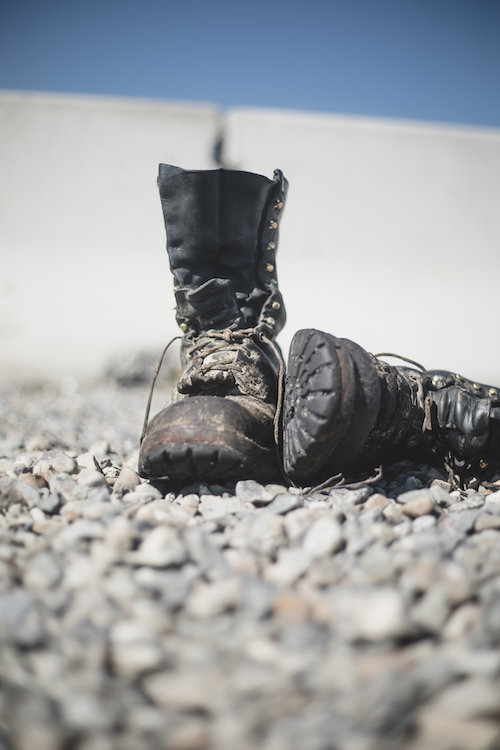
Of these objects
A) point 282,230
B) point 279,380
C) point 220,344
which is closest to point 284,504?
point 279,380

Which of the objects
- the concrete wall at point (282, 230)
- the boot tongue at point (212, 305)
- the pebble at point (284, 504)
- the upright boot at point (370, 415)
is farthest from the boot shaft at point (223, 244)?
the concrete wall at point (282, 230)

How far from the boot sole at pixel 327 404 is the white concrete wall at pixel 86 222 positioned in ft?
8.84

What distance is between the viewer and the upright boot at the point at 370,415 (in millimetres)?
836

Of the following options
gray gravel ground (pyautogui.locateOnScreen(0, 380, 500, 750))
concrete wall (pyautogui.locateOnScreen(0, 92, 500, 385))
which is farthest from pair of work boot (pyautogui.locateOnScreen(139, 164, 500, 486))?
concrete wall (pyautogui.locateOnScreen(0, 92, 500, 385))

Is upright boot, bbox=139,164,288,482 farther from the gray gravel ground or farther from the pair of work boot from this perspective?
the gray gravel ground

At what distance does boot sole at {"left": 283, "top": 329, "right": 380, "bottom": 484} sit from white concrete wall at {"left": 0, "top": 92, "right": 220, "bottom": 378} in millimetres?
2695

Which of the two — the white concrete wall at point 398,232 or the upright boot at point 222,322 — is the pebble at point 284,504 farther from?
the white concrete wall at point 398,232

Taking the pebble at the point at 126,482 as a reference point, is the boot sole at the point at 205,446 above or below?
above

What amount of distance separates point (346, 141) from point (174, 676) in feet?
12.7

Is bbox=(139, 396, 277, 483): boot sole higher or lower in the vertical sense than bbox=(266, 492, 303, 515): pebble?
higher

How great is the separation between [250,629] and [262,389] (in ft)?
2.01

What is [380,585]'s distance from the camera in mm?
577

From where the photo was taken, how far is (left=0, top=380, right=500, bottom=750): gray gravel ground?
43 cm

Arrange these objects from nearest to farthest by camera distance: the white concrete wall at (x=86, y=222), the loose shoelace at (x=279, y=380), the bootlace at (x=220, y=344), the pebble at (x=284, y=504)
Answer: the pebble at (x=284, y=504) → the loose shoelace at (x=279, y=380) → the bootlace at (x=220, y=344) → the white concrete wall at (x=86, y=222)
